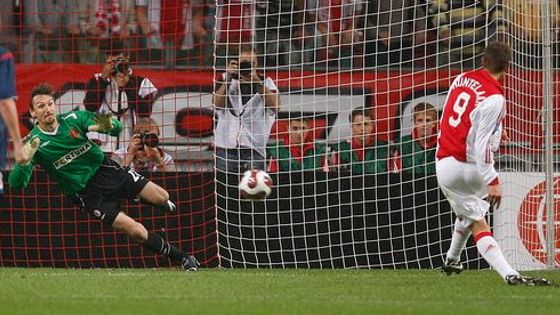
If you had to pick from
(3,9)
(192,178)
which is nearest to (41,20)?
(3,9)

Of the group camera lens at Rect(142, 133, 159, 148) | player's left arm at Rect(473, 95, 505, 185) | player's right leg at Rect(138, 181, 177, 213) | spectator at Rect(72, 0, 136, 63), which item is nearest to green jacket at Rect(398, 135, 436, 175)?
player's right leg at Rect(138, 181, 177, 213)

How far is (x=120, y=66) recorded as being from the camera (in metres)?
15.4

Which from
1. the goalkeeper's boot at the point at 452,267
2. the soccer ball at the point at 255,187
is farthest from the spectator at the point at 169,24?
the goalkeeper's boot at the point at 452,267

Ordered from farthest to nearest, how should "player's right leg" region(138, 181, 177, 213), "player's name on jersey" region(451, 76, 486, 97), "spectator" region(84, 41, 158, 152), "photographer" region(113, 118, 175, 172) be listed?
"spectator" region(84, 41, 158, 152)
"photographer" region(113, 118, 175, 172)
"player's right leg" region(138, 181, 177, 213)
"player's name on jersey" region(451, 76, 486, 97)

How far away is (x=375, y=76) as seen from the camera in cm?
1521

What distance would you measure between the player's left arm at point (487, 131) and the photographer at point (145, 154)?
17.5 ft

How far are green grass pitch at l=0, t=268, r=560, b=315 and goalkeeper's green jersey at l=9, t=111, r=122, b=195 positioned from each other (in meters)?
1.04

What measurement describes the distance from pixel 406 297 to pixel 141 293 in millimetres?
1945

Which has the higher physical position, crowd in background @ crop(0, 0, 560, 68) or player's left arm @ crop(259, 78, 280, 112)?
crowd in background @ crop(0, 0, 560, 68)

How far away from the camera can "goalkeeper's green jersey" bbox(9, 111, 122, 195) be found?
520 inches

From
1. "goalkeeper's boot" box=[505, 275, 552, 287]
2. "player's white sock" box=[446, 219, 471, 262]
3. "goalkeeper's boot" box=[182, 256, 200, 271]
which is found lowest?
"goalkeeper's boot" box=[182, 256, 200, 271]

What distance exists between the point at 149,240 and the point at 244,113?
261 cm

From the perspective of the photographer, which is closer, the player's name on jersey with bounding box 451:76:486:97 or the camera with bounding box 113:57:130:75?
the player's name on jersey with bounding box 451:76:486:97

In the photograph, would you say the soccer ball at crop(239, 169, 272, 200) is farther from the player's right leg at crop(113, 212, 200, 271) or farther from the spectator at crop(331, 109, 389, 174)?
the spectator at crop(331, 109, 389, 174)
